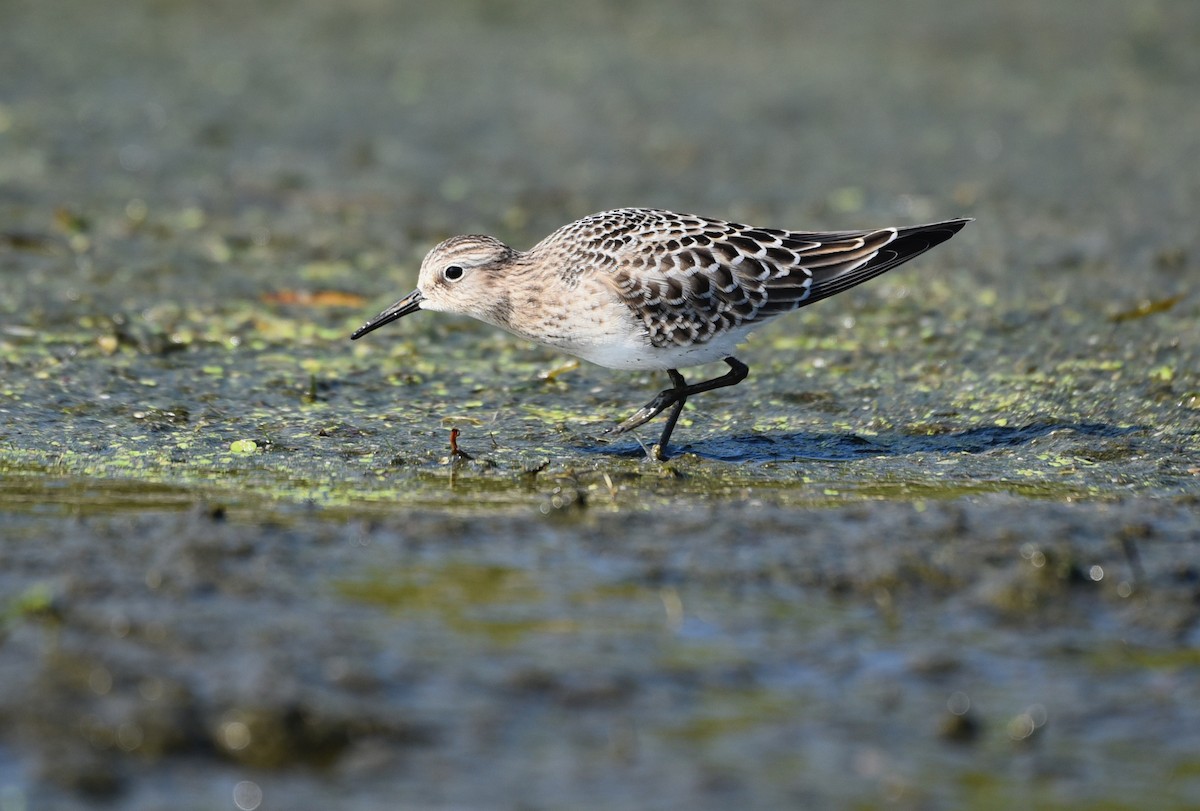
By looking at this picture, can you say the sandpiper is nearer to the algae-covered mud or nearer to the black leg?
the black leg

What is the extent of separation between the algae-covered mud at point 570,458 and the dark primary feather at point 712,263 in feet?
2.36

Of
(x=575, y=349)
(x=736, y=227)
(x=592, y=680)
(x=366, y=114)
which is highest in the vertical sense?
(x=366, y=114)

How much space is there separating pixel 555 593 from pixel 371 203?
770 cm

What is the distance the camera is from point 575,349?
821 centimetres

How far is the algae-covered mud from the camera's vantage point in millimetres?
4758

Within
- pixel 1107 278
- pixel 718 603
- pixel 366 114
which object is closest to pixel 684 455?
pixel 718 603

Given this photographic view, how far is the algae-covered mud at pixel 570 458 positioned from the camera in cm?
476

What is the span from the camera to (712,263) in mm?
8188

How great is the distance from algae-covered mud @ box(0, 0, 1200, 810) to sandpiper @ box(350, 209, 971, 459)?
1.73ft

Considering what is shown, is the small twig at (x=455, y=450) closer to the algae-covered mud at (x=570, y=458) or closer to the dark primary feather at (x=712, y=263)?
the algae-covered mud at (x=570, y=458)

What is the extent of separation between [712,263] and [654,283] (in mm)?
389

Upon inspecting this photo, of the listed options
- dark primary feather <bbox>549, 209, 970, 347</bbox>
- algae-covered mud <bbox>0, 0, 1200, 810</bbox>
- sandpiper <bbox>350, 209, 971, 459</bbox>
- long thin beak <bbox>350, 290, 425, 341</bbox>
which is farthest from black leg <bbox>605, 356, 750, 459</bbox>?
long thin beak <bbox>350, 290, 425, 341</bbox>

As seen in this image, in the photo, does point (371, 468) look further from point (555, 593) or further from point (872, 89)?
point (872, 89)

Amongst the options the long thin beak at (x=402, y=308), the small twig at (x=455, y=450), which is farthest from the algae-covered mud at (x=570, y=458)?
the long thin beak at (x=402, y=308)
